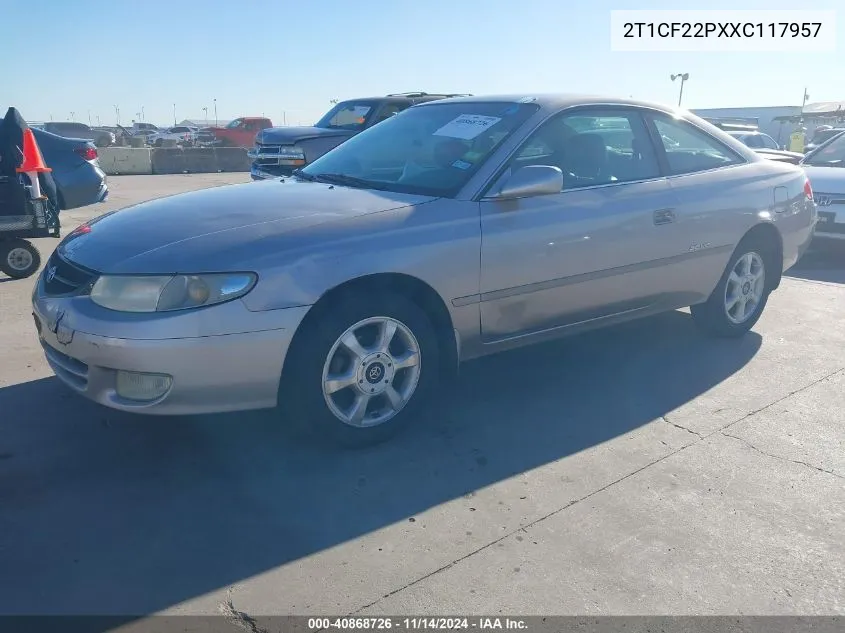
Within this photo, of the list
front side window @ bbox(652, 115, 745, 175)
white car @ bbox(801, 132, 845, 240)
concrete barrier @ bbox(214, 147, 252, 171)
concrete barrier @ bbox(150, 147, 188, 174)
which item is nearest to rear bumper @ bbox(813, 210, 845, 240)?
white car @ bbox(801, 132, 845, 240)

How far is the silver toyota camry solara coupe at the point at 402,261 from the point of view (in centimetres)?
301

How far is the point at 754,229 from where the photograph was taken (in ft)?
16.5

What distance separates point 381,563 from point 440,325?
1.31 metres

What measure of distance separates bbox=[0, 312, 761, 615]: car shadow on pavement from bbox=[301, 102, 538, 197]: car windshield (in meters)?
1.21

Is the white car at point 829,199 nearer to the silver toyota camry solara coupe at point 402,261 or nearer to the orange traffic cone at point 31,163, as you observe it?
the silver toyota camry solara coupe at point 402,261

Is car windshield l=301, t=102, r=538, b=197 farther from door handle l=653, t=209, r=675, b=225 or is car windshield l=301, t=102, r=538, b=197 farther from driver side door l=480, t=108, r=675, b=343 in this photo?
door handle l=653, t=209, r=675, b=225

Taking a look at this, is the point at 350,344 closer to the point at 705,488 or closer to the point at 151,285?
the point at 151,285

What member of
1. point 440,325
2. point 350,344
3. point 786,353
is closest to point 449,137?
point 440,325

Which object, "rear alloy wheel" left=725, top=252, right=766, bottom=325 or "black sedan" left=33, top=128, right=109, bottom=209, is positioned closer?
"rear alloy wheel" left=725, top=252, right=766, bottom=325

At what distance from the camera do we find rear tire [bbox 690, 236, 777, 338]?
5.00 metres

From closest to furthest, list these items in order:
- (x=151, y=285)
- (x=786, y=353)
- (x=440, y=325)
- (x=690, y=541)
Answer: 1. (x=690, y=541)
2. (x=151, y=285)
3. (x=440, y=325)
4. (x=786, y=353)

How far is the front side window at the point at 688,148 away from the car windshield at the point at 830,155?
4.98 meters

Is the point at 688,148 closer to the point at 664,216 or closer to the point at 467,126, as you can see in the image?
the point at 664,216

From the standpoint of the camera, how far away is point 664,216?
439 cm
